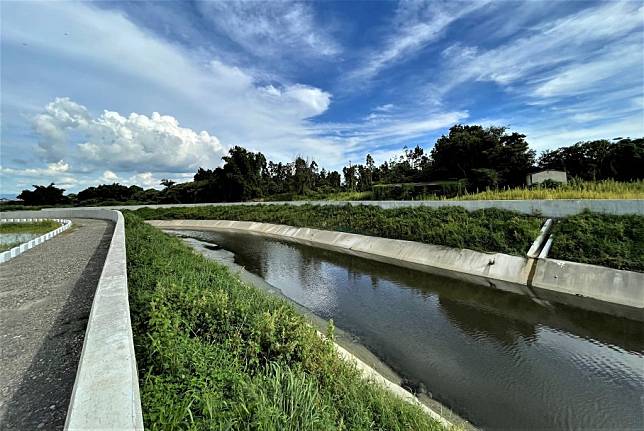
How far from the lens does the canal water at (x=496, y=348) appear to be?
4715mm

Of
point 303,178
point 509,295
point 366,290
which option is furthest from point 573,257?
point 303,178

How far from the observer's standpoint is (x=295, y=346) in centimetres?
415

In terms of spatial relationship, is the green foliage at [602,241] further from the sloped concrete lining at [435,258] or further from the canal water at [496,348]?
the canal water at [496,348]

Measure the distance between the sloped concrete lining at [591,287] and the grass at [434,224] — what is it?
1.34m

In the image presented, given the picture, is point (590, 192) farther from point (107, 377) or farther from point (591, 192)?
point (107, 377)

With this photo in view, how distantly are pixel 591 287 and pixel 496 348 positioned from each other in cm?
453

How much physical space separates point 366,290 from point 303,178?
3614 centimetres

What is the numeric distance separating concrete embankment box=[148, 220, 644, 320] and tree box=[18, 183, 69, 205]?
51730mm

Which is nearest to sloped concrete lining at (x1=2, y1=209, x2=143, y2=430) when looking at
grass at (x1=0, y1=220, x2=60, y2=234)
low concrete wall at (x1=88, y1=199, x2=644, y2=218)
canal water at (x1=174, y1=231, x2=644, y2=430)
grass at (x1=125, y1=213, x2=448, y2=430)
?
grass at (x1=125, y1=213, x2=448, y2=430)

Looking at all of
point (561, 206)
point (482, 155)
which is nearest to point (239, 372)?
point (561, 206)

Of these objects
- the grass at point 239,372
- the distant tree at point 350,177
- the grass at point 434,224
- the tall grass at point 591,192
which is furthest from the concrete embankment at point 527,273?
the distant tree at point 350,177

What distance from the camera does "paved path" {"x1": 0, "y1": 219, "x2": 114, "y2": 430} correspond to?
2.83 metres

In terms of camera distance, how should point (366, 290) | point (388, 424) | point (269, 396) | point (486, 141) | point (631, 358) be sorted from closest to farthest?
point (269, 396), point (388, 424), point (631, 358), point (366, 290), point (486, 141)

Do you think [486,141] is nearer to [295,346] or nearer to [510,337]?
[510,337]
